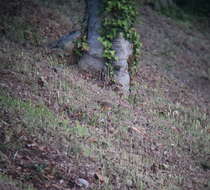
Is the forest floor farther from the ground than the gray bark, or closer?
closer

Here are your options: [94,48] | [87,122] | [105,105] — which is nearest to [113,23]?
[94,48]

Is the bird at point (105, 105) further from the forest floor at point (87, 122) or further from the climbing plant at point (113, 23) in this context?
the climbing plant at point (113, 23)

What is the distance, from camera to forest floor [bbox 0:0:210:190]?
571 cm

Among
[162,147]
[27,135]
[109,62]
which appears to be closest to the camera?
[27,135]

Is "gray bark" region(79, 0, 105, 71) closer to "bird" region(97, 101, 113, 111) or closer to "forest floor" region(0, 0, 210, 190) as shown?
"forest floor" region(0, 0, 210, 190)

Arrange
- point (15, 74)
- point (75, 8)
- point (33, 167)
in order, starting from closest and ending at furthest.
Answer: point (33, 167) < point (15, 74) < point (75, 8)

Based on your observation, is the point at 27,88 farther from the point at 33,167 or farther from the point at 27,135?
the point at 33,167

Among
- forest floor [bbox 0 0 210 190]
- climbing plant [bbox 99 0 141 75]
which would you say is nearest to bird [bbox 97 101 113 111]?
forest floor [bbox 0 0 210 190]

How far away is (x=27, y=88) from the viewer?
758 centimetres

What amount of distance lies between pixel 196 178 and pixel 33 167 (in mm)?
2510

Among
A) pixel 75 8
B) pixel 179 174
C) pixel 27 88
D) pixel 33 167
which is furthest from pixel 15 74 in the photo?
pixel 75 8

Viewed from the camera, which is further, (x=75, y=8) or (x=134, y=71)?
(x=75, y=8)

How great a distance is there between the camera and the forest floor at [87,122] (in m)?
5.71

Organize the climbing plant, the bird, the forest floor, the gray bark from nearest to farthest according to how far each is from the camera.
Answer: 1. the forest floor
2. the bird
3. the climbing plant
4. the gray bark
